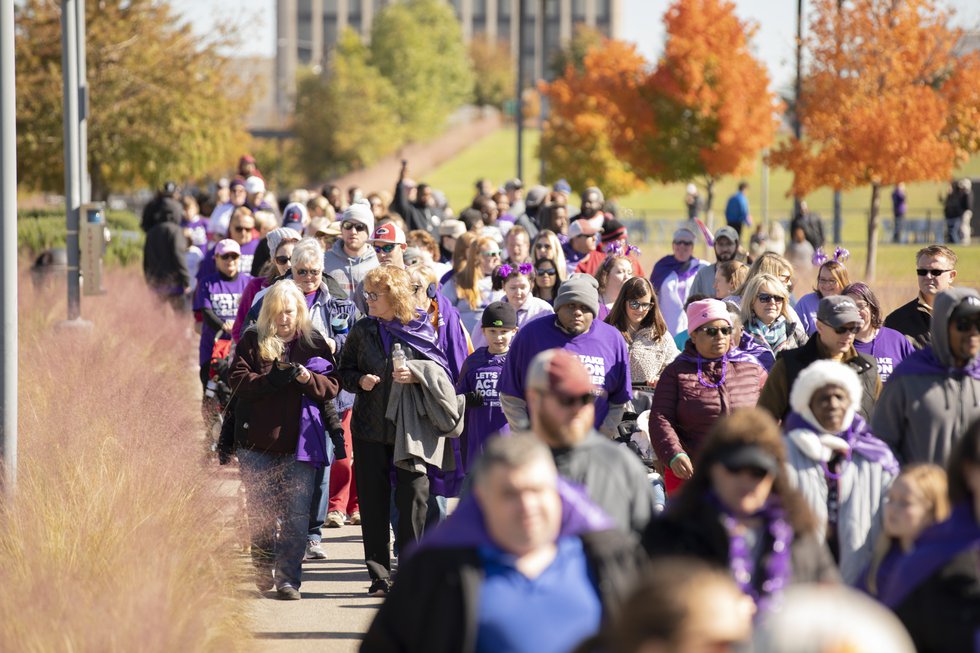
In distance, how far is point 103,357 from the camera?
1306 cm

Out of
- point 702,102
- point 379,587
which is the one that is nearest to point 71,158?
point 379,587

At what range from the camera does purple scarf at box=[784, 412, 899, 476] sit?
6.36m

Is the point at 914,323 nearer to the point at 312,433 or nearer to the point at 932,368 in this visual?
the point at 932,368

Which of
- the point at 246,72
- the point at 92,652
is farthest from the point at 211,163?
the point at 92,652

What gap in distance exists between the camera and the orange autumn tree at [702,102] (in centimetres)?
3641

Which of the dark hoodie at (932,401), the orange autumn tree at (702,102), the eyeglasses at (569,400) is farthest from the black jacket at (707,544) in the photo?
the orange autumn tree at (702,102)

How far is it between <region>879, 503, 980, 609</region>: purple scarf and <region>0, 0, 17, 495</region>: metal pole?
5526 mm

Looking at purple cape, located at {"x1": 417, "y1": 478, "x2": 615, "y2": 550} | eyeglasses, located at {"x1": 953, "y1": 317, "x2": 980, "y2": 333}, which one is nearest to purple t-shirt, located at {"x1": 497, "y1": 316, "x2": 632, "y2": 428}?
eyeglasses, located at {"x1": 953, "y1": 317, "x2": 980, "y2": 333}

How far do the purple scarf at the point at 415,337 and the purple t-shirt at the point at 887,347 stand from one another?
2.33 m

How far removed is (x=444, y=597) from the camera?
Answer: 173 inches

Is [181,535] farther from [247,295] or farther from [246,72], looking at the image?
[246,72]

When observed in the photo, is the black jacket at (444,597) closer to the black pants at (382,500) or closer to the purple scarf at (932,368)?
the purple scarf at (932,368)

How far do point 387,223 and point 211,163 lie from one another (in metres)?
28.9

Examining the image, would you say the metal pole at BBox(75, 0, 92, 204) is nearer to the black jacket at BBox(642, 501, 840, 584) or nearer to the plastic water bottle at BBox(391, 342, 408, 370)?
the plastic water bottle at BBox(391, 342, 408, 370)
